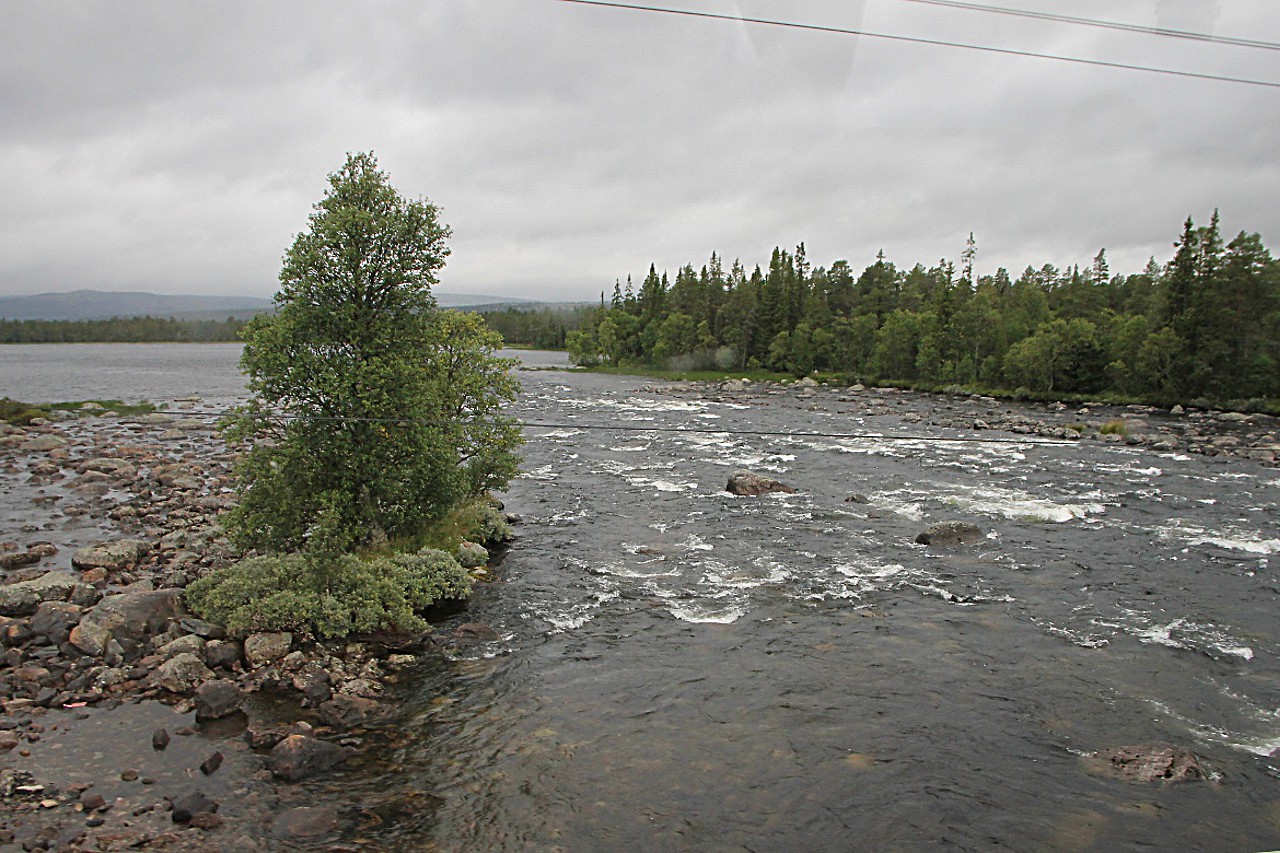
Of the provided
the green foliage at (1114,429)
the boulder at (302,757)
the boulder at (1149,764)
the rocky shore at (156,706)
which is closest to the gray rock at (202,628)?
the rocky shore at (156,706)

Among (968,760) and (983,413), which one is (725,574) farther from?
(983,413)

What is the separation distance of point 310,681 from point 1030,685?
42.2 feet

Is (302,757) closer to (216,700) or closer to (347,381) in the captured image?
(216,700)

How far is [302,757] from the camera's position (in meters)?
11.1

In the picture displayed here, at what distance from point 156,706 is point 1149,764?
15583 mm

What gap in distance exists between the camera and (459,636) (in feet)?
53.1

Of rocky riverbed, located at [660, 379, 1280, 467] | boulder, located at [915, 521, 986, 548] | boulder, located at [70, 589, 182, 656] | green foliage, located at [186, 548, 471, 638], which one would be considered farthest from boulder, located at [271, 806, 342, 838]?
rocky riverbed, located at [660, 379, 1280, 467]

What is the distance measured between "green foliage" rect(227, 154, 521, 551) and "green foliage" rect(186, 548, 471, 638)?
0.91 meters

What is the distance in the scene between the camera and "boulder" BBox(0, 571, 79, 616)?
15977mm

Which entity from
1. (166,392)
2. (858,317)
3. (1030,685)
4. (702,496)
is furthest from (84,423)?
(858,317)

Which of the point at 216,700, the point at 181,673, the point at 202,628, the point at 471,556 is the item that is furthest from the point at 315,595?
the point at 471,556

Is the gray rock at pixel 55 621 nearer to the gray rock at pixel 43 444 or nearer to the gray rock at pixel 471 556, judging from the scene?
the gray rock at pixel 471 556

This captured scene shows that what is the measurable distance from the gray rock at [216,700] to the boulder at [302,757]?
1.75m

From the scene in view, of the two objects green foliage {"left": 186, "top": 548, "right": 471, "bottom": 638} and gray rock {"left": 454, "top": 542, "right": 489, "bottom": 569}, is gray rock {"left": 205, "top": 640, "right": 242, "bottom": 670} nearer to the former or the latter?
green foliage {"left": 186, "top": 548, "right": 471, "bottom": 638}
